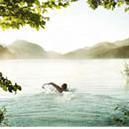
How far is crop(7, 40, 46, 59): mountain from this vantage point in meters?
3.25

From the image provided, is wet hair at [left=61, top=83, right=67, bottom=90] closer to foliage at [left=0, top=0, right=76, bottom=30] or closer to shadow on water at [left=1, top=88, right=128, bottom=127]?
shadow on water at [left=1, top=88, right=128, bottom=127]

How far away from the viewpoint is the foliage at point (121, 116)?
312 centimetres

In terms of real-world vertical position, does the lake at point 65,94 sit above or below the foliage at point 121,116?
above

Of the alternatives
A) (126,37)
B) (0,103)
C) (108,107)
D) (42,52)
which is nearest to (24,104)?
(0,103)

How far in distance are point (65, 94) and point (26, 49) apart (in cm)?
49

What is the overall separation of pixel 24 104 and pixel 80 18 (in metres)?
0.84

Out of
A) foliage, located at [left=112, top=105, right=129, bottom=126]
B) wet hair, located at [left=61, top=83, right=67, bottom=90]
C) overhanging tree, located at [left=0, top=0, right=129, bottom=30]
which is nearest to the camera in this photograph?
overhanging tree, located at [left=0, top=0, right=129, bottom=30]

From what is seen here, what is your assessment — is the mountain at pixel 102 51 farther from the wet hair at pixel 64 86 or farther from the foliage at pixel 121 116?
the foliage at pixel 121 116

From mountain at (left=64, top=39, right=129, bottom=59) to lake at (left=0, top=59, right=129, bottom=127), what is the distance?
54 millimetres

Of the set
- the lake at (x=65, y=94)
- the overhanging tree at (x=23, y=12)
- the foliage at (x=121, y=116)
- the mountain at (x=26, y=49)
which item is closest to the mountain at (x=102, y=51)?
the lake at (x=65, y=94)

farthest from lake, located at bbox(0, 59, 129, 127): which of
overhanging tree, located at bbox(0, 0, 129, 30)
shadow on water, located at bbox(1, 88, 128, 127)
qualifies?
overhanging tree, located at bbox(0, 0, 129, 30)

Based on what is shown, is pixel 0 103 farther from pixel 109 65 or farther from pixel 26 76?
pixel 109 65

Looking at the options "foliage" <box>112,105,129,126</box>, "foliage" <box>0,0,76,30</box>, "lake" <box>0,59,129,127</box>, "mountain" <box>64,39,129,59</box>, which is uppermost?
"foliage" <box>0,0,76,30</box>

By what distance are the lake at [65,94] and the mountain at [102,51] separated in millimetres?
54
